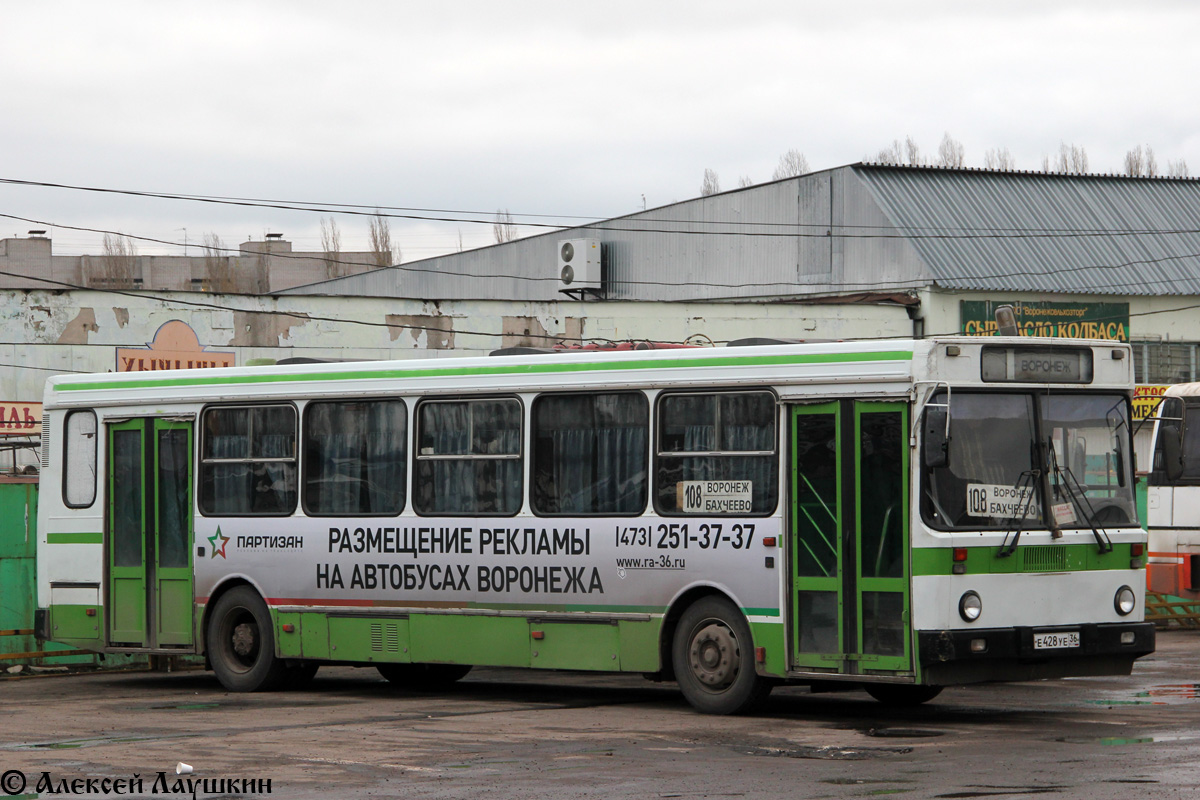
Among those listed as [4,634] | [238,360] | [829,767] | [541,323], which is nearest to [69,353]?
[238,360]

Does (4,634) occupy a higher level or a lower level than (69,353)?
lower

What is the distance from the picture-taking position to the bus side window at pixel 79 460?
15.8 m

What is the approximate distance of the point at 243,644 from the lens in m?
15.0

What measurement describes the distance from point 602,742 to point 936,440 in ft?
9.62

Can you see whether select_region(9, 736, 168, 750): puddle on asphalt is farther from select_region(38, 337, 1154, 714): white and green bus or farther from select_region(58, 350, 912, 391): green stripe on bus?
select_region(58, 350, 912, 391): green stripe on bus

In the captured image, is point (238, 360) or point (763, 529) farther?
point (238, 360)

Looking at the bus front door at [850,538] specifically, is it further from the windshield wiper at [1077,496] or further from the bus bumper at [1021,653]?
the windshield wiper at [1077,496]

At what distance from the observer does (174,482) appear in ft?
50.3

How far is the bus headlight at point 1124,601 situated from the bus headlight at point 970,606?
4.06ft

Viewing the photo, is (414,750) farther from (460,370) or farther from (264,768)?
(460,370)

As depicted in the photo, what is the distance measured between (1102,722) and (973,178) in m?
30.8

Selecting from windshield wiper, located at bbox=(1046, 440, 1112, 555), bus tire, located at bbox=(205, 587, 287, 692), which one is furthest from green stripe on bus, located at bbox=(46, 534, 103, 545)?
windshield wiper, located at bbox=(1046, 440, 1112, 555)

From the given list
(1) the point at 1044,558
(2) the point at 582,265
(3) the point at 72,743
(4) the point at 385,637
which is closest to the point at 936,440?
(1) the point at 1044,558

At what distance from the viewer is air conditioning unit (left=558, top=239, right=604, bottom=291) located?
45.8 m
